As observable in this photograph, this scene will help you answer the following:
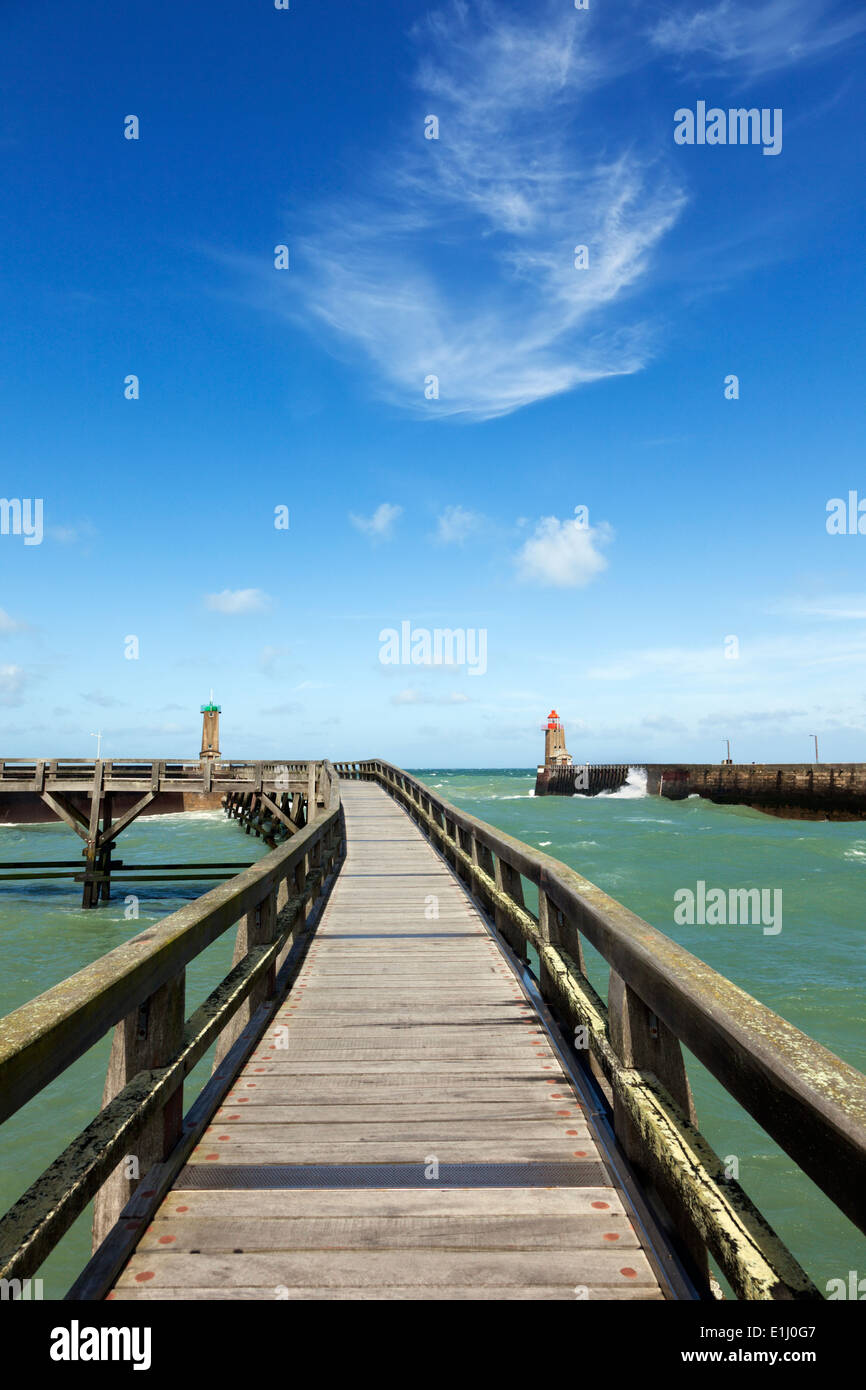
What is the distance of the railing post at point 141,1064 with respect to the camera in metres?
2.81

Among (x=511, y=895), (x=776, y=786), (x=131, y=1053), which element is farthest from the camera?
(x=776, y=786)

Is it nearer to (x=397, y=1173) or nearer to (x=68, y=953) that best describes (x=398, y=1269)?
(x=397, y=1173)

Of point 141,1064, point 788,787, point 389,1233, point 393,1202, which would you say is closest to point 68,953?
point 141,1064

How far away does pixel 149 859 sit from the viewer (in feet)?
96.6

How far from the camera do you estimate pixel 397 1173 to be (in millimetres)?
3135

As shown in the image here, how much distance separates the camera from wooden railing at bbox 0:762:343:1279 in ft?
6.38

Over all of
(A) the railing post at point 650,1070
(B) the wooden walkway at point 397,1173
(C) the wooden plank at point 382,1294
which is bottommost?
(B) the wooden walkway at point 397,1173

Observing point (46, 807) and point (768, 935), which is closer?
point (768, 935)

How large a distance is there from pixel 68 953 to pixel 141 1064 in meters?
13.8

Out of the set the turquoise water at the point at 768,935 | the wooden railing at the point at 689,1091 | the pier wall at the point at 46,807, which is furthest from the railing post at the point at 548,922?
the pier wall at the point at 46,807

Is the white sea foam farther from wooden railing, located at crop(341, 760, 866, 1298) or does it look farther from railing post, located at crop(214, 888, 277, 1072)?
wooden railing, located at crop(341, 760, 866, 1298)

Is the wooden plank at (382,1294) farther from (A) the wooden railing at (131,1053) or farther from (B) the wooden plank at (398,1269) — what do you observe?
(A) the wooden railing at (131,1053)

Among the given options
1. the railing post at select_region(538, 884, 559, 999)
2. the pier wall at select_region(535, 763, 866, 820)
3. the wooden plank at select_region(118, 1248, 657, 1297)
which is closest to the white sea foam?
the pier wall at select_region(535, 763, 866, 820)
